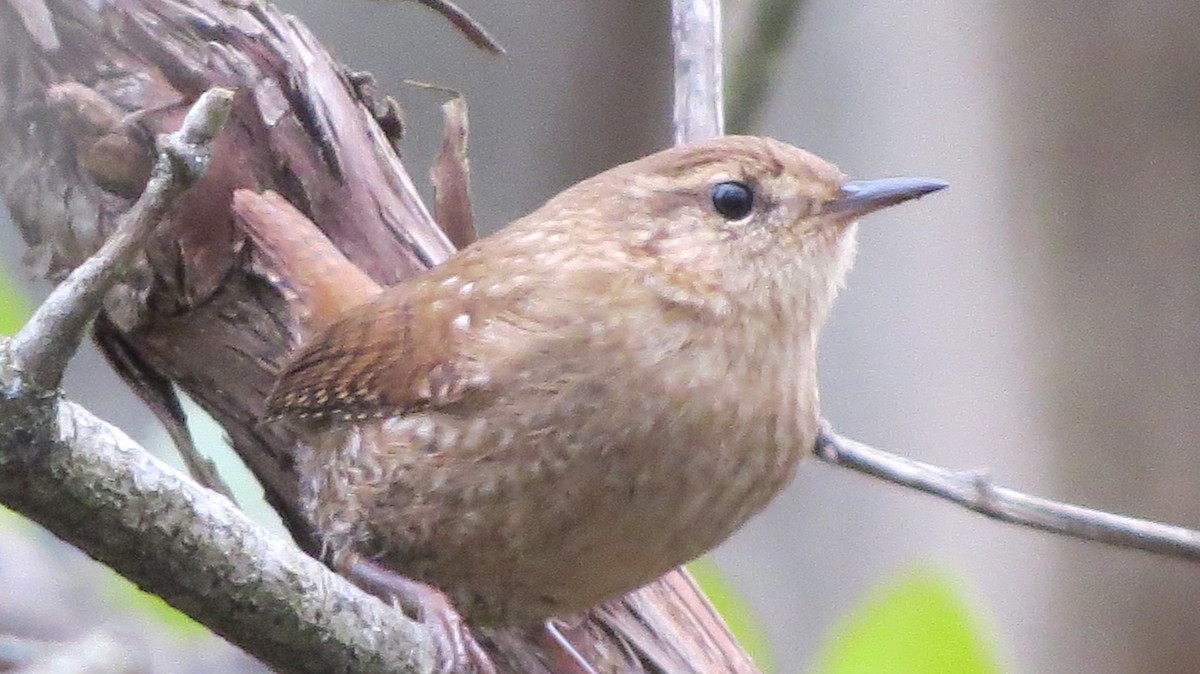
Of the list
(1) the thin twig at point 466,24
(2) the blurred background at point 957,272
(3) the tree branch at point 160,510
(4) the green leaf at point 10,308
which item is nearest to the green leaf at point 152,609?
(2) the blurred background at point 957,272

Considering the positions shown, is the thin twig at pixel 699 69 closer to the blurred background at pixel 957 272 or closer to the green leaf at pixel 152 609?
the blurred background at pixel 957 272

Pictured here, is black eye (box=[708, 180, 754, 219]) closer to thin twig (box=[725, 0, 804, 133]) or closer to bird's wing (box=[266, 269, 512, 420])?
bird's wing (box=[266, 269, 512, 420])

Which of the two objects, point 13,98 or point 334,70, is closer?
point 13,98

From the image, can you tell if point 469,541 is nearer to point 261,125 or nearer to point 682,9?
point 261,125

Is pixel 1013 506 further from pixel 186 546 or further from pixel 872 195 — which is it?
pixel 186 546

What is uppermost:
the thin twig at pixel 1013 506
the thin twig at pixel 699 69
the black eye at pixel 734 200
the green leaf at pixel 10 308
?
the thin twig at pixel 699 69

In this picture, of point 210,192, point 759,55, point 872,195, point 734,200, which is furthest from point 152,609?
point 759,55

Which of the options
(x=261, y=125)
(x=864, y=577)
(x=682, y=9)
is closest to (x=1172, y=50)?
(x=682, y=9)

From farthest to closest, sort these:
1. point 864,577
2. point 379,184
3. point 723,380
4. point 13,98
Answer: point 864,577
point 379,184
point 13,98
point 723,380
